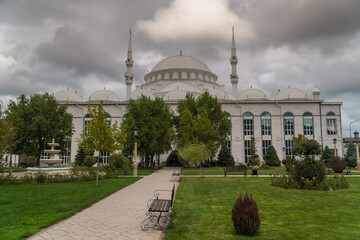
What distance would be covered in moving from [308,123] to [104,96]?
116 feet

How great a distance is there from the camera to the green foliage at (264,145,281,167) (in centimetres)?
3647

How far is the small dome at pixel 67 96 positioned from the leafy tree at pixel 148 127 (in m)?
20.3

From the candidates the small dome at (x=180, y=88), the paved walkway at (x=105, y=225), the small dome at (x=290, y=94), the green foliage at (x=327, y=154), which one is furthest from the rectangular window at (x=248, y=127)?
the paved walkway at (x=105, y=225)

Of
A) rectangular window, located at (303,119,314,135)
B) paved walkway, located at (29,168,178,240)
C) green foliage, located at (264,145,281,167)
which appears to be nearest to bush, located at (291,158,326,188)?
paved walkway, located at (29,168,178,240)

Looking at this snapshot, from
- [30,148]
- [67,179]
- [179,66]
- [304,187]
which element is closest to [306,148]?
[304,187]

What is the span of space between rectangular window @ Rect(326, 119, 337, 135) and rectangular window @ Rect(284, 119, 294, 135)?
18.5 ft

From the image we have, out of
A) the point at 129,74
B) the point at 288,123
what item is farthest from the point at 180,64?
the point at 288,123

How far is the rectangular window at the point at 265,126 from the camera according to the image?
4125cm

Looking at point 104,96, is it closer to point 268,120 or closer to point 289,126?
point 268,120

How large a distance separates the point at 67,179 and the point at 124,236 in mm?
12279

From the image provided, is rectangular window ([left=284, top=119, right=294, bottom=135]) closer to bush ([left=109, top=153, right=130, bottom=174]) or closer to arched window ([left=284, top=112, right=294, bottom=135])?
arched window ([left=284, top=112, right=294, bottom=135])

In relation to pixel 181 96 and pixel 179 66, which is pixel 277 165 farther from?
pixel 179 66

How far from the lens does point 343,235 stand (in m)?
5.77

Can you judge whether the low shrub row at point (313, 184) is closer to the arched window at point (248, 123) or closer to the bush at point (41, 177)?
the bush at point (41, 177)
